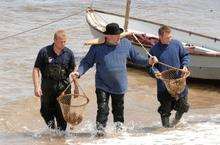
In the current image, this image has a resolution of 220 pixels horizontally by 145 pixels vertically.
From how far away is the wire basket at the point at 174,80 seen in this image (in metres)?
8.97

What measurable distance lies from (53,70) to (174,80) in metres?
1.87

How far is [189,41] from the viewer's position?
17.1m

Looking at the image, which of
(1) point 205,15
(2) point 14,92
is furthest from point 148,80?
(1) point 205,15

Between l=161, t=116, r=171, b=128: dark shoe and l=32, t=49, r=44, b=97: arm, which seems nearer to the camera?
l=32, t=49, r=44, b=97: arm

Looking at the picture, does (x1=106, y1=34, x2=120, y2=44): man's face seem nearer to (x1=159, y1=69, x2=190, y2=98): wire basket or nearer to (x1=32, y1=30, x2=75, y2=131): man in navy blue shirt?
(x1=32, y1=30, x2=75, y2=131): man in navy blue shirt

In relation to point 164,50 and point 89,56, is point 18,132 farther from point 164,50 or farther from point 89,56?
point 164,50

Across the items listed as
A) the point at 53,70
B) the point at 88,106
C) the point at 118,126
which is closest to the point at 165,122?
the point at 118,126

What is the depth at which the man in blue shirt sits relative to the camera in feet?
28.4

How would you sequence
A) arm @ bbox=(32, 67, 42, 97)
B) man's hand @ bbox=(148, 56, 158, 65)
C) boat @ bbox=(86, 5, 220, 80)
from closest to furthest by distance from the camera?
arm @ bbox=(32, 67, 42, 97) → man's hand @ bbox=(148, 56, 158, 65) → boat @ bbox=(86, 5, 220, 80)

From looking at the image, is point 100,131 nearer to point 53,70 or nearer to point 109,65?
point 109,65

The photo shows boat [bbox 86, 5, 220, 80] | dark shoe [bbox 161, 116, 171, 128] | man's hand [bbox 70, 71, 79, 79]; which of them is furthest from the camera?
boat [bbox 86, 5, 220, 80]

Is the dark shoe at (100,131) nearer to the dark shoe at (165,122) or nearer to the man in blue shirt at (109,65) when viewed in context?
the man in blue shirt at (109,65)

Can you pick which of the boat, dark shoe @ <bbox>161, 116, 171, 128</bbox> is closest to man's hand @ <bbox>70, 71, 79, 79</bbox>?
dark shoe @ <bbox>161, 116, 171, 128</bbox>

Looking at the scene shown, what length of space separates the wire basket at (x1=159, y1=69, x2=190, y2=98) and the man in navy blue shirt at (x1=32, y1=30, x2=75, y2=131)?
1.47 m
